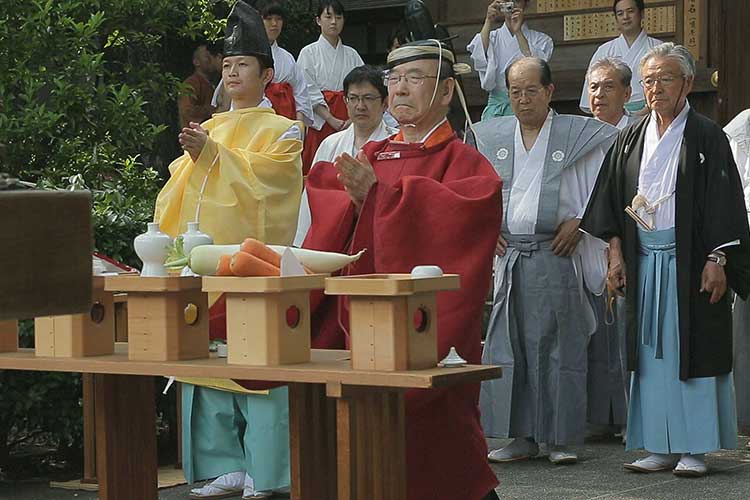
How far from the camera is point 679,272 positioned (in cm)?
635

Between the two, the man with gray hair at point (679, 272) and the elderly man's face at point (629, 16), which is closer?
the man with gray hair at point (679, 272)

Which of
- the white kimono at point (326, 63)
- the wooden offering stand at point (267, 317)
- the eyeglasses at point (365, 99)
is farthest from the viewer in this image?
the white kimono at point (326, 63)

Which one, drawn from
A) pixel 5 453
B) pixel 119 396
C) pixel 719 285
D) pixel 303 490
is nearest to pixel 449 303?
pixel 303 490

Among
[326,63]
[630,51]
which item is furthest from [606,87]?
[326,63]

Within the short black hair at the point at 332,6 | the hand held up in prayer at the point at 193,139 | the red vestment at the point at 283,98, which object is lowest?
the hand held up in prayer at the point at 193,139

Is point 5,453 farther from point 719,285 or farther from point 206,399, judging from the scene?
point 719,285

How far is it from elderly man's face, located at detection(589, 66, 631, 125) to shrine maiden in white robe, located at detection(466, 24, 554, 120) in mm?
2974

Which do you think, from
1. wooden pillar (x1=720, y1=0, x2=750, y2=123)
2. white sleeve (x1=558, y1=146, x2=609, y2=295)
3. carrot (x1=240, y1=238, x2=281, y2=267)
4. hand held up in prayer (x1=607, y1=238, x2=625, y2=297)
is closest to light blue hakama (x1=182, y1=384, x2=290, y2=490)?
hand held up in prayer (x1=607, y1=238, x2=625, y2=297)

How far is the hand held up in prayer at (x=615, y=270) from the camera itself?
6586 mm

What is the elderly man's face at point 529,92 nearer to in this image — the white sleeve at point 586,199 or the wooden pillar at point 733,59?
the white sleeve at point 586,199

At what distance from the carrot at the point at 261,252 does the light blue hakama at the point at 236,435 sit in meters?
2.13

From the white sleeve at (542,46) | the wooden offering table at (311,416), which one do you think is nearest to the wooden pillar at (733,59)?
the white sleeve at (542,46)

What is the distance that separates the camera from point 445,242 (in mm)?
4383

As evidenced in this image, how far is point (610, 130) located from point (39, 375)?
3.22 meters
